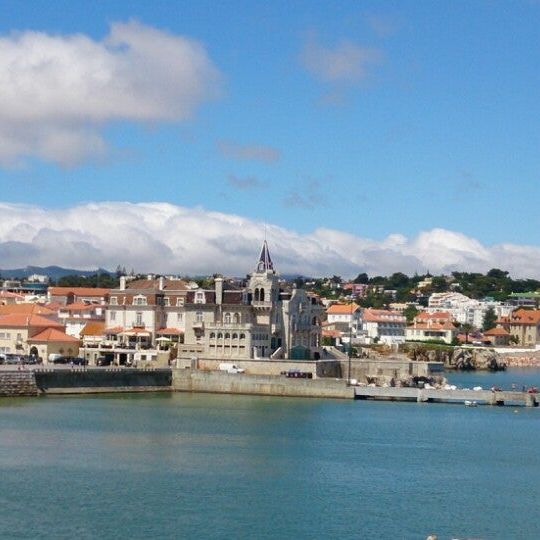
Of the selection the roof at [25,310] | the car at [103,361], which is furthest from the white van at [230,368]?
the roof at [25,310]

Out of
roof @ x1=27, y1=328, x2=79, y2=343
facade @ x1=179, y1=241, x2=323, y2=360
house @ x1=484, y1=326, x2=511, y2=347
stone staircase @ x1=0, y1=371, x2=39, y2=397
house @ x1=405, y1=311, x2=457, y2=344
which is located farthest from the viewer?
house @ x1=484, y1=326, x2=511, y2=347

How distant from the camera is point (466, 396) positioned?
8094 cm

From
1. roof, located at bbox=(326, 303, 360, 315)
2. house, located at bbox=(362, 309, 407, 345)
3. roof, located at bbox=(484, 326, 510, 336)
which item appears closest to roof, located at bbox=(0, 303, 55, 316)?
roof, located at bbox=(326, 303, 360, 315)

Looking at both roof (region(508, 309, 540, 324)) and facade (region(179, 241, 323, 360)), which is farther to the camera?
roof (region(508, 309, 540, 324))

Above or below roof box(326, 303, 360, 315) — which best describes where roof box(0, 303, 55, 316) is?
below

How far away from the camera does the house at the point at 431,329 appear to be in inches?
6713

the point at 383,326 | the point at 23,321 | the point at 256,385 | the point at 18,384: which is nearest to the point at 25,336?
the point at 23,321

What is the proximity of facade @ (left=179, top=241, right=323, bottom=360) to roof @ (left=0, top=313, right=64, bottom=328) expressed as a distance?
→ 11.6m

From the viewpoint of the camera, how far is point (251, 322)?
3679 inches

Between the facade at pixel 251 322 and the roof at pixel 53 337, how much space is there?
31.0ft

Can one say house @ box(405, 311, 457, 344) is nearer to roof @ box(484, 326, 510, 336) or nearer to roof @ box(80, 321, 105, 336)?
roof @ box(484, 326, 510, 336)

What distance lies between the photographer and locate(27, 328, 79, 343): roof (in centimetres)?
9450

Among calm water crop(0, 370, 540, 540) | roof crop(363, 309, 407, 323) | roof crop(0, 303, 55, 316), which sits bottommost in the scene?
calm water crop(0, 370, 540, 540)

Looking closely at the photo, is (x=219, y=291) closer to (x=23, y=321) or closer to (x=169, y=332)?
(x=169, y=332)
